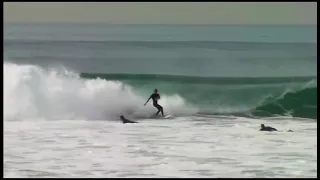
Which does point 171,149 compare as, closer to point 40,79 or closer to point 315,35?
point 40,79

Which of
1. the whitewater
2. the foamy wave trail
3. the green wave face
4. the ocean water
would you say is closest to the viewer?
the whitewater

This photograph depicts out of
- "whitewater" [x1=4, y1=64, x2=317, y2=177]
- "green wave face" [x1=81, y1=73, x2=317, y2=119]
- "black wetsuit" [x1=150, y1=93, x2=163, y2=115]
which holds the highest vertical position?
"green wave face" [x1=81, y1=73, x2=317, y2=119]

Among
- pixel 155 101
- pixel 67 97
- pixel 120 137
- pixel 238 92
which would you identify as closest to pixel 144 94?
pixel 155 101

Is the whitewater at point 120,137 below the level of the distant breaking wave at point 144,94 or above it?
below

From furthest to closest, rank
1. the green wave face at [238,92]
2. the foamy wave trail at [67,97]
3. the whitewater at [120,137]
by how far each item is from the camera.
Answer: the green wave face at [238,92], the foamy wave trail at [67,97], the whitewater at [120,137]

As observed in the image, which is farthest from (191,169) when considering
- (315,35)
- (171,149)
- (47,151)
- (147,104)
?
(315,35)

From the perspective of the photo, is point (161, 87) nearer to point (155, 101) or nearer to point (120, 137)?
point (155, 101)

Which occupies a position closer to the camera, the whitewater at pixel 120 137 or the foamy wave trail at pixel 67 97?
the whitewater at pixel 120 137

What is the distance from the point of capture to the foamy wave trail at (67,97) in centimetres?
367

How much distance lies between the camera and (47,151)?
11.0 feet

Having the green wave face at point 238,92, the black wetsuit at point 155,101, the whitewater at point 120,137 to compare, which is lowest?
the whitewater at point 120,137

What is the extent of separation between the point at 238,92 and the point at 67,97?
138 cm

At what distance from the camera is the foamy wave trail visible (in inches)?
144

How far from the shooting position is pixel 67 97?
12.3 feet
